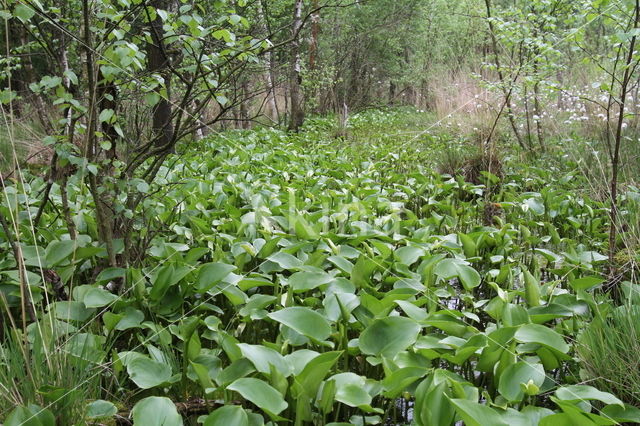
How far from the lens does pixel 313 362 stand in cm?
147

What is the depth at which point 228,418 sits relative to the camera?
134 cm

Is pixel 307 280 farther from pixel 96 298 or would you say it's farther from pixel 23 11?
pixel 23 11

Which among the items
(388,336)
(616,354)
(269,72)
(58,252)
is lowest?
(616,354)

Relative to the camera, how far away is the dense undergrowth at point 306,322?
1460 mm

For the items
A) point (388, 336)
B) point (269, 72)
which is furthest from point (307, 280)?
point (269, 72)

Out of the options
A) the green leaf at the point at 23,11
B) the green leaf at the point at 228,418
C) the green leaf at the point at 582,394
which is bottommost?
the green leaf at the point at 582,394

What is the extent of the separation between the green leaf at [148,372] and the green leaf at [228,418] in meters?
0.33

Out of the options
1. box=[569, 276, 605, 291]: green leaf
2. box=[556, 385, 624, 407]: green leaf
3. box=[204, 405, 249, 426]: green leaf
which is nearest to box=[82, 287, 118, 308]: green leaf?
box=[204, 405, 249, 426]: green leaf

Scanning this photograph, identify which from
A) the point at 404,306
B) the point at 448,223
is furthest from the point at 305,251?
the point at 448,223

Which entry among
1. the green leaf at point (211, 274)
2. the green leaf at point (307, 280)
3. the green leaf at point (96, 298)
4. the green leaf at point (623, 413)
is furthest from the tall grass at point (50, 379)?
the green leaf at point (623, 413)

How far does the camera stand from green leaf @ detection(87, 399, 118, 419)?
1.46m

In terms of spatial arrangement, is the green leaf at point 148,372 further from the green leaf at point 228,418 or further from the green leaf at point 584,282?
the green leaf at point 584,282

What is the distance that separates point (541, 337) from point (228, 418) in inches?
36.9

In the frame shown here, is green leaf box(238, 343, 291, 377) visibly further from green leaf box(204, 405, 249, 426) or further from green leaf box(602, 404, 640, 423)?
green leaf box(602, 404, 640, 423)
